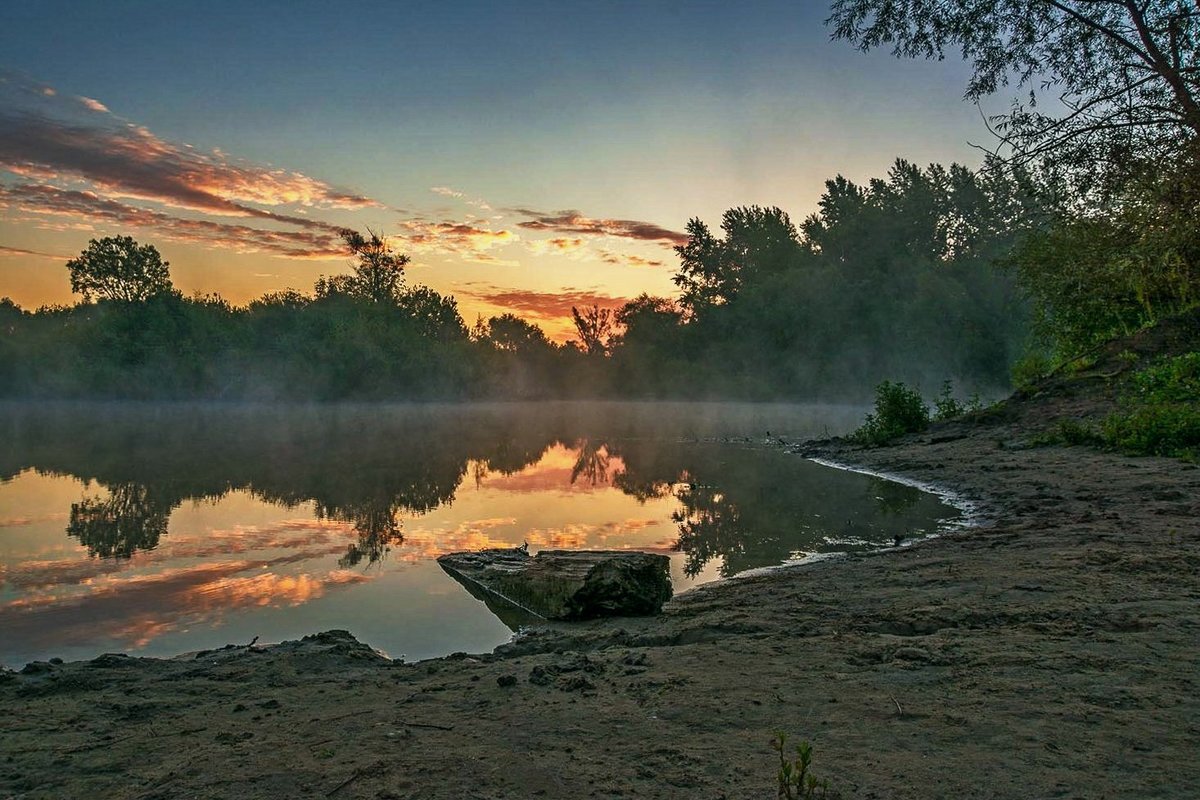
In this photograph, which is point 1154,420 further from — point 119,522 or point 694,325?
point 694,325

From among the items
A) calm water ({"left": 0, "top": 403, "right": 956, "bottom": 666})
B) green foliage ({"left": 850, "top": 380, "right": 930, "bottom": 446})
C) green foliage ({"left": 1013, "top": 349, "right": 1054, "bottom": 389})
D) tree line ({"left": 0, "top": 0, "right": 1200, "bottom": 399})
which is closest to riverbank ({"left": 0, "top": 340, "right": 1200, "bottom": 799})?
calm water ({"left": 0, "top": 403, "right": 956, "bottom": 666})

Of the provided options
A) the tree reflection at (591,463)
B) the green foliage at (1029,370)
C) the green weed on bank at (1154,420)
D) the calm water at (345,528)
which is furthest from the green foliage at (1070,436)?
the tree reflection at (591,463)

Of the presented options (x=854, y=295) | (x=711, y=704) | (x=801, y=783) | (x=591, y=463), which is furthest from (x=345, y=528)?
(x=854, y=295)

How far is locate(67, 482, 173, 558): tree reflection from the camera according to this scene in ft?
28.0

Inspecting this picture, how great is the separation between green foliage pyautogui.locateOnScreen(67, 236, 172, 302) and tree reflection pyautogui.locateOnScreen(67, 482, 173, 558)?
2441 inches

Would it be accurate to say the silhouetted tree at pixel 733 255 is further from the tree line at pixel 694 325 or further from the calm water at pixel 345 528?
the calm water at pixel 345 528

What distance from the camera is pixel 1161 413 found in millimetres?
12289

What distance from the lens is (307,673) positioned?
447cm

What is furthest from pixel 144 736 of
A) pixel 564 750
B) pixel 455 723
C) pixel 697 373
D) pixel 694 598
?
pixel 697 373

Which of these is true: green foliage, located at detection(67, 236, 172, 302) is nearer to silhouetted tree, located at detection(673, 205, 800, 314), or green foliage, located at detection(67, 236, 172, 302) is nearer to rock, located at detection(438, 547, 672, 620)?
silhouetted tree, located at detection(673, 205, 800, 314)

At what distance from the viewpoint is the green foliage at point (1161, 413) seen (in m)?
11.7

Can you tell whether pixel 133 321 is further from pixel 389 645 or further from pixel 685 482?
pixel 389 645

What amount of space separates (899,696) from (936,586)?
2426 mm

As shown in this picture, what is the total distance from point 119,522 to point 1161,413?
16290mm
